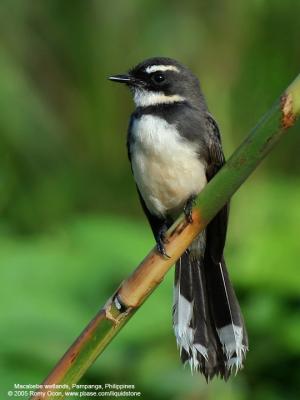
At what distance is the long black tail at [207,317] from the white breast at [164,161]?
0.26 meters

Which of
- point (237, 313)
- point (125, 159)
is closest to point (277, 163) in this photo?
point (125, 159)

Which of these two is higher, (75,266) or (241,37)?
(241,37)

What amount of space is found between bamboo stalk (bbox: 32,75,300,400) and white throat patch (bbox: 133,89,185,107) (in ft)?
6.00

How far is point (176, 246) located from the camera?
226 centimetres

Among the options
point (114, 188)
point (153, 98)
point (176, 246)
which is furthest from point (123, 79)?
point (114, 188)

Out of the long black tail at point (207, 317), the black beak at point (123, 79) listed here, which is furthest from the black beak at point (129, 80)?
the long black tail at point (207, 317)

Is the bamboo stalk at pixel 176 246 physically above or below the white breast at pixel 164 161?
above

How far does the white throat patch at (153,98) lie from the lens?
4043mm

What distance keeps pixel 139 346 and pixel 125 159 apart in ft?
8.39

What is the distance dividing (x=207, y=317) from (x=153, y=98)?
3.63ft

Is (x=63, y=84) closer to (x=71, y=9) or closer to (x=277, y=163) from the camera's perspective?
(x=71, y=9)

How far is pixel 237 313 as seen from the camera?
3.36m

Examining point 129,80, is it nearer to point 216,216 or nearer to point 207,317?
point 216,216

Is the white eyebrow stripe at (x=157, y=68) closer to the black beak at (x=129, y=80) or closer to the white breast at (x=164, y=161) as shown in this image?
the black beak at (x=129, y=80)
